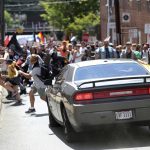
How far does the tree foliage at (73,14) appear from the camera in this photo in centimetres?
7850

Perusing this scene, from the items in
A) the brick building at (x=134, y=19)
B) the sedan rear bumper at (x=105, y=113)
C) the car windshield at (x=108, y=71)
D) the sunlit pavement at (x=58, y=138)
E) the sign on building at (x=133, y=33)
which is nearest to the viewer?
the sedan rear bumper at (x=105, y=113)

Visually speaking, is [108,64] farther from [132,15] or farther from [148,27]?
[132,15]

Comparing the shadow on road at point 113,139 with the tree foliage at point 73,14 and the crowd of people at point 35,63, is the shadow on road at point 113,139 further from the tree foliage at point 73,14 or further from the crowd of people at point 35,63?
the tree foliage at point 73,14

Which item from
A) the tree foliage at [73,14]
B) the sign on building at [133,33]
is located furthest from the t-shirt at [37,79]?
the tree foliage at [73,14]

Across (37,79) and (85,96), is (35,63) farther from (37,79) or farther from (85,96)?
(85,96)

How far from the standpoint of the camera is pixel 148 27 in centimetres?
3089

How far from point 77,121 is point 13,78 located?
9.41m

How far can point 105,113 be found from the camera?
965 centimetres

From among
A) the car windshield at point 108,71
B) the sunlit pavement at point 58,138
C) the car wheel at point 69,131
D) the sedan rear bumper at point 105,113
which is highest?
the car windshield at point 108,71

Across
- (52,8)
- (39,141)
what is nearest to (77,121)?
(39,141)

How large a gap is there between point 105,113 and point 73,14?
71353 mm

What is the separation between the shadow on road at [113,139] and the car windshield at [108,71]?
964mm

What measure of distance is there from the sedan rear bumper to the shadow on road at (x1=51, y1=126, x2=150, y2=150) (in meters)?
0.40

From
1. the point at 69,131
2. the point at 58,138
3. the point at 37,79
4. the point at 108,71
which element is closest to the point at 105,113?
the point at 69,131
